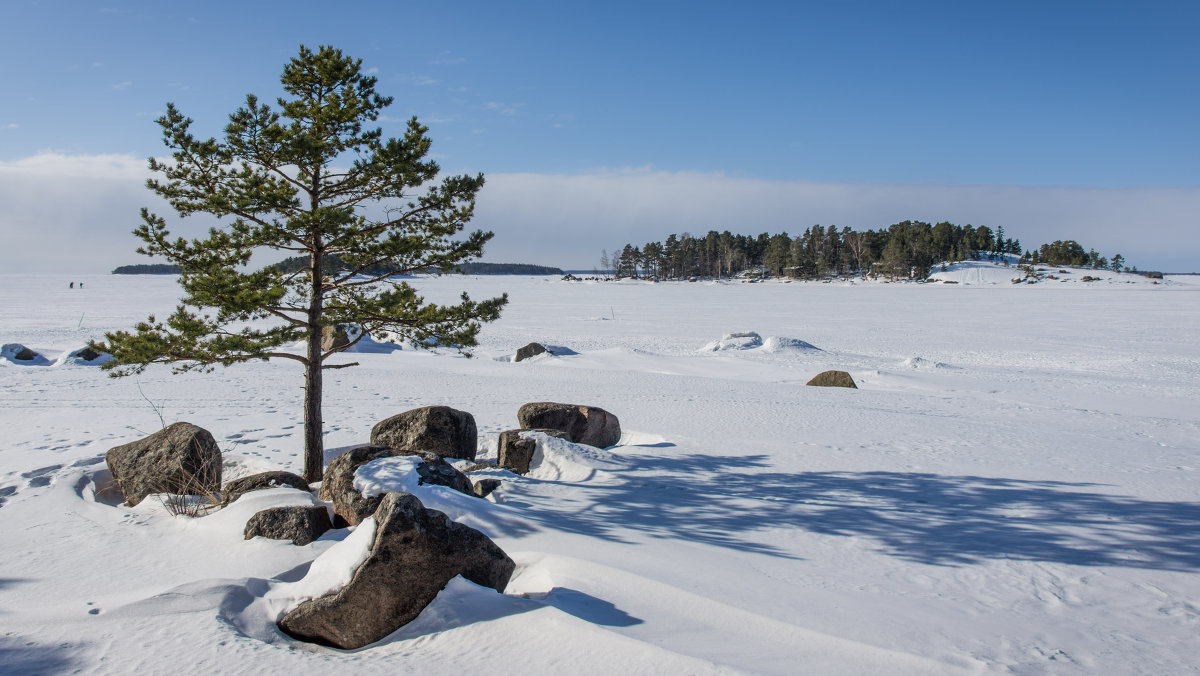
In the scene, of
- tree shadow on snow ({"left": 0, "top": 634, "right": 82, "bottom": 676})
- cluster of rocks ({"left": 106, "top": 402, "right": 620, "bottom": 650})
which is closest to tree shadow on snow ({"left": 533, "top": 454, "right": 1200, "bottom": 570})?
cluster of rocks ({"left": 106, "top": 402, "right": 620, "bottom": 650})

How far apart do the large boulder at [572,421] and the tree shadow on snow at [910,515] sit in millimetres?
1898

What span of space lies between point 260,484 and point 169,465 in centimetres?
143

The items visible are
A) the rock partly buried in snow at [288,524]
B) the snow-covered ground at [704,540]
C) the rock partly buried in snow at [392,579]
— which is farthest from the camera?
the rock partly buried in snow at [288,524]

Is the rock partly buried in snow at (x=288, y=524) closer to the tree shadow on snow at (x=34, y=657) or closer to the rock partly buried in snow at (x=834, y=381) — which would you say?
the tree shadow on snow at (x=34, y=657)

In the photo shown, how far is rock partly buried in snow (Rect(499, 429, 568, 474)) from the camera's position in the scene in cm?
853

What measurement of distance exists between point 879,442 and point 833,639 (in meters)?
6.48

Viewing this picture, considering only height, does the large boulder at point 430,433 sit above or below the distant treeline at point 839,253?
below

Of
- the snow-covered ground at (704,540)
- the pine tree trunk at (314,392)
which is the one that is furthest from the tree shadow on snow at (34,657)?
the pine tree trunk at (314,392)

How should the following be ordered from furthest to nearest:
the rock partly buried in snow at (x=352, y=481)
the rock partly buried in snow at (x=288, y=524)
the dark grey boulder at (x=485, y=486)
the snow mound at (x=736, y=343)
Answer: the snow mound at (x=736, y=343)
the dark grey boulder at (x=485, y=486)
the rock partly buried in snow at (x=352, y=481)
the rock partly buried in snow at (x=288, y=524)

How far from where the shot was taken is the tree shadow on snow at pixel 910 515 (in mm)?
5582

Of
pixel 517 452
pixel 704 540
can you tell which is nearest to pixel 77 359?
pixel 517 452

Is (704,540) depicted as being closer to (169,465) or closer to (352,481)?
(352,481)

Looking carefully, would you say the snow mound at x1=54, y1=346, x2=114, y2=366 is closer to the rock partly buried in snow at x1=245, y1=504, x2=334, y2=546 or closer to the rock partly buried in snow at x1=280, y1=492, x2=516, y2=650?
the rock partly buried in snow at x1=245, y1=504, x2=334, y2=546

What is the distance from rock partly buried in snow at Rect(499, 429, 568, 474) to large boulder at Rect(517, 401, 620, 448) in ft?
3.28
